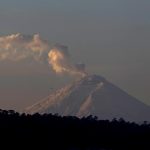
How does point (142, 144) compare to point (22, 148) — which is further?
point (142, 144)

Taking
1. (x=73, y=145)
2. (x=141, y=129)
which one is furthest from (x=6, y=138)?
(x=141, y=129)

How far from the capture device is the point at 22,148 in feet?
288

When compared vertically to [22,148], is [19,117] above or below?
above

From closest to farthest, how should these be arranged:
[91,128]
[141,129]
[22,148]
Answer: [22,148], [91,128], [141,129]

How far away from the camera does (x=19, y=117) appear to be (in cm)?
10025

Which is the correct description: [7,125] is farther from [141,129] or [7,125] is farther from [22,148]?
[141,129]

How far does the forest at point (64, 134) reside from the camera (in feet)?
296

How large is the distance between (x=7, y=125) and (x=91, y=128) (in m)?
12.6

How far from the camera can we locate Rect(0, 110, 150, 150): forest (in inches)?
3556

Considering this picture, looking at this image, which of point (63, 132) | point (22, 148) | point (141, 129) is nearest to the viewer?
point (22, 148)

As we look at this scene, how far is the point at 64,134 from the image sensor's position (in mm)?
95000

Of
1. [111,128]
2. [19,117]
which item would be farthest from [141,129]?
[19,117]

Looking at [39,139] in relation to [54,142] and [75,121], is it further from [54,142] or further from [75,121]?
[75,121]

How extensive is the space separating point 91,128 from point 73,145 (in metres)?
9.13
